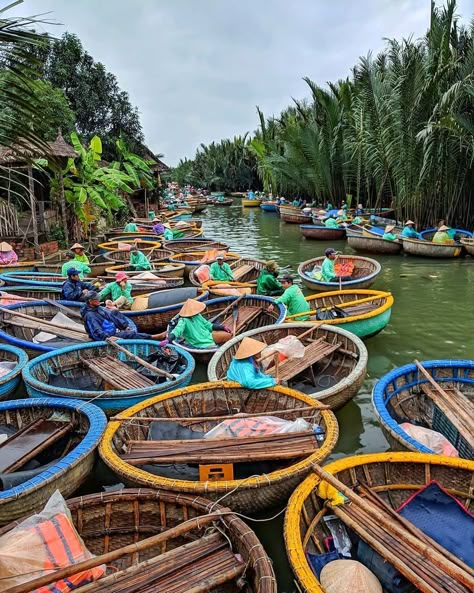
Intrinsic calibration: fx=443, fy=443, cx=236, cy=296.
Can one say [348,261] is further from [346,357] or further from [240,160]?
[240,160]

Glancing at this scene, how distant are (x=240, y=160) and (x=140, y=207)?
27861mm

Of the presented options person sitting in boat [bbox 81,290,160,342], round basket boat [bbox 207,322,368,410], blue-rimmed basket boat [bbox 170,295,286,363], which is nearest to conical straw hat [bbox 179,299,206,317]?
round basket boat [bbox 207,322,368,410]

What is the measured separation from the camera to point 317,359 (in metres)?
6.47

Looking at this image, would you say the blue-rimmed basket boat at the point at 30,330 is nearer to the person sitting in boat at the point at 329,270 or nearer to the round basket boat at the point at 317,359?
the round basket boat at the point at 317,359

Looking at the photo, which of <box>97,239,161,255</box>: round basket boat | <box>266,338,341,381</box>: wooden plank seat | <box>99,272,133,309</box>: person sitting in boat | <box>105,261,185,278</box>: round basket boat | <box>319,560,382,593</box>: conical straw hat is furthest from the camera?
<box>97,239,161,255</box>: round basket boat

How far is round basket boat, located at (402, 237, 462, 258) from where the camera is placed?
15461mm

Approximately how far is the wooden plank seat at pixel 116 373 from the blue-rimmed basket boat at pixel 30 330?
2.98 feet

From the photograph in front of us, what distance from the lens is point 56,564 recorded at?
3041mm

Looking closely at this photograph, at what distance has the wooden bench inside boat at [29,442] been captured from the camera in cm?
449

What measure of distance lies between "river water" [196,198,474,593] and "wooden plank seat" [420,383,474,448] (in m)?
0.91

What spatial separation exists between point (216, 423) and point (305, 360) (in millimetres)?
1864

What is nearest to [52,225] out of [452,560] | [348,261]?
[348,261]

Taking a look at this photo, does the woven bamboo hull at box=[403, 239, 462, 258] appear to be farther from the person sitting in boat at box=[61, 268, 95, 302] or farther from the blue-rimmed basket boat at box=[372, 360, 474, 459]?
the person sitting in boat at box=[61, 268, 95, 302]

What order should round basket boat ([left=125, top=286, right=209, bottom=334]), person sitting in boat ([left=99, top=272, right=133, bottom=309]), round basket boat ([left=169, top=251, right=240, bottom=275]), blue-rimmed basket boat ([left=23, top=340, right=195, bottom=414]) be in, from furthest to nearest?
round basket boat ([left=169, top=251, right=240, bottom=275]) < person sitting in boat ([left=99, top=272, right=133, bottom=309]) < round basket boat ([left=125, top=286, right=209, bottom=334]) < blue-rimmed basket boat ([left=23, top=340, right=195, bottom=414])
